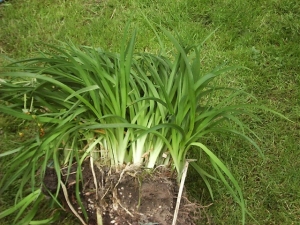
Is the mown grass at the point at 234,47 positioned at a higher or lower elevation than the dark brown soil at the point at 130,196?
higher

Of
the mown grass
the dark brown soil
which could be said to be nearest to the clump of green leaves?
the dark brown soil

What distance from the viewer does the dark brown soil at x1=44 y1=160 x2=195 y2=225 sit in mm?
1807

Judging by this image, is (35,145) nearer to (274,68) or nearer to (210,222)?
(210,222)

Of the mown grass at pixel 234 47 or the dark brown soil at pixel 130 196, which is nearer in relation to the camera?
the dark brown soil at pixel 130 196

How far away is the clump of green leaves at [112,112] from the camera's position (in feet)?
5.98

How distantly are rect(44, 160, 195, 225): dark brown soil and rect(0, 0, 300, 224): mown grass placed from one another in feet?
1.56

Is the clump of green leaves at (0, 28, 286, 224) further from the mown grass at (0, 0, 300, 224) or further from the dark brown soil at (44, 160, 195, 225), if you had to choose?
the mown grass at (0, 0, 300, 224)

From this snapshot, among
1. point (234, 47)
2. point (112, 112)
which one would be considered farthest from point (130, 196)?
point (234, 47)

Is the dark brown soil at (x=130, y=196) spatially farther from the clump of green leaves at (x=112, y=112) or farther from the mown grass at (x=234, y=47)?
the mown grass at (x=234, y=47)

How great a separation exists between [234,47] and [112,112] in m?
1.47

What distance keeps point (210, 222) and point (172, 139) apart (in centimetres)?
58

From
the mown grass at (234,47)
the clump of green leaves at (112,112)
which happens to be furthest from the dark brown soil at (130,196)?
the mown grass at (234,47)

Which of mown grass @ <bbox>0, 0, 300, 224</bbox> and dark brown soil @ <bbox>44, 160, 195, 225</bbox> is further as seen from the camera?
mown grass @ <bbox>0, 0, 300, 224</bbox>

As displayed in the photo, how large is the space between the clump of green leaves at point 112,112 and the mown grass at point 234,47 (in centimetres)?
51
